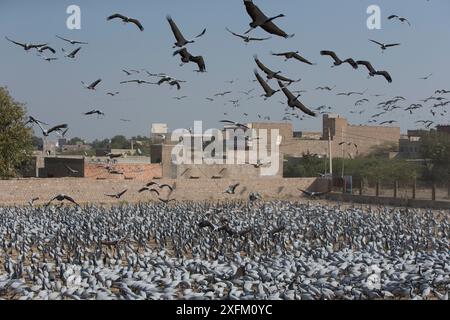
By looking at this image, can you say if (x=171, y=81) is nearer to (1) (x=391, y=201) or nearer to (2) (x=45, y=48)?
(2) (x=45, y=48)

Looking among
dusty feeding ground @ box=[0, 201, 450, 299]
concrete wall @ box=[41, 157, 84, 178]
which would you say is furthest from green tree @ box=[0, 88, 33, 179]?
dusty feeding ground @ box=[0, 201, 450, 299]

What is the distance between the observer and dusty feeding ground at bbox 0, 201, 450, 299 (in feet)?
42.7

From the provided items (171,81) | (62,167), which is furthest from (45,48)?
(62,167)

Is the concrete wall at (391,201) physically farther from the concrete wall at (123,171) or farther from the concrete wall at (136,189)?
the concrete wall at (123,171)

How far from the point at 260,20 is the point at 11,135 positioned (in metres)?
27.0

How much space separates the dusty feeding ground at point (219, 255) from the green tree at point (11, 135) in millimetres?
9723

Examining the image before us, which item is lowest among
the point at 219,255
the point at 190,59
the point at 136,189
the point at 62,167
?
the point at 219,255

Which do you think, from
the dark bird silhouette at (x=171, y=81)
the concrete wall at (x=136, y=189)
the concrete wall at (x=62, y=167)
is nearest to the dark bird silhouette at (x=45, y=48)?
the dark bird silhouette at (x=171, y=81)

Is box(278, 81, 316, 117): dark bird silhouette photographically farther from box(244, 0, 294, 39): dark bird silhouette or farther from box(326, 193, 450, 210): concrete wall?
box(326, 193, 450, 210): concrete wall

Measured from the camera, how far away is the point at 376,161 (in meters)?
51.6

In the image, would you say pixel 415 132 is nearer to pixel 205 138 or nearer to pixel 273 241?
pixel 205 138

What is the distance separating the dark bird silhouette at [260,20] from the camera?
1120 cm

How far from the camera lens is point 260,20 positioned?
37.5ft

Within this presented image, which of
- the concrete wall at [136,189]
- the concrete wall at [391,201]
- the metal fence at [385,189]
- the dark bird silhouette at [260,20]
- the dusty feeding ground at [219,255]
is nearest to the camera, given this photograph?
the dark bird silhouette at [260,20]
